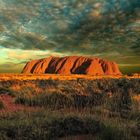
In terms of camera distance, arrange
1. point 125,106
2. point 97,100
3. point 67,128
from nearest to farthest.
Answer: point 67,128
point 125,106
point 97,100

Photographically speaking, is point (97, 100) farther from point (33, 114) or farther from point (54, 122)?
point (54, 122)

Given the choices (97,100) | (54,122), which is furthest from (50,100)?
(54,122)

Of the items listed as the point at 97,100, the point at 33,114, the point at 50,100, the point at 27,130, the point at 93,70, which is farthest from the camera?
the point at 93,70

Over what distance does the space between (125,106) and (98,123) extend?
517cm

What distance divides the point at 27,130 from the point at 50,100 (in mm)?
9329

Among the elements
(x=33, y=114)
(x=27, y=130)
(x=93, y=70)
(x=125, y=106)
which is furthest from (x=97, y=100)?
(x=93, y=70)

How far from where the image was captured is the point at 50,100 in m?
19.1

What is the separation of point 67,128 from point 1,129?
2.02 m

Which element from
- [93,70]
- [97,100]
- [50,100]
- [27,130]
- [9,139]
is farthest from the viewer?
[93,70]

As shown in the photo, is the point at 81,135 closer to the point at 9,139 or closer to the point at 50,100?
the point at 9,139

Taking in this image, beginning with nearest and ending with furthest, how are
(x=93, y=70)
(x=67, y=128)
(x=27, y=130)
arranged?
(x=27, y=130), (x=67, y=128), (x=93, y=70)

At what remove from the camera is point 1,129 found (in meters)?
9.97

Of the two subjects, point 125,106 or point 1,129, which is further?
point 125,106

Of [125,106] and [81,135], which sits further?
[125,106]
